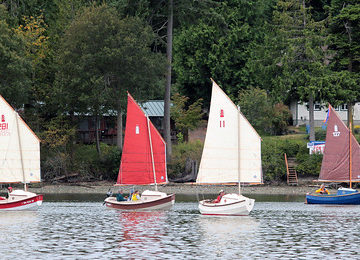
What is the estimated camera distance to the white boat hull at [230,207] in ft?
186

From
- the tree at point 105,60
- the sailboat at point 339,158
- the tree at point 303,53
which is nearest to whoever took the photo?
the sailboat at point 339,158

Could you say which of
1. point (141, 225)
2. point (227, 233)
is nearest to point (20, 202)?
point (141, 225)

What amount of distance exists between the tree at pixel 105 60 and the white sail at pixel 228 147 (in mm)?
29161

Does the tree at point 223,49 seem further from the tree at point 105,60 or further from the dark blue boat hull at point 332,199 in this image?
the dark blue boat hull at point 332,199

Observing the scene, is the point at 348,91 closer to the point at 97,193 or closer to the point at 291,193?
the point at 291,193

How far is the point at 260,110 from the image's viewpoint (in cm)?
9938

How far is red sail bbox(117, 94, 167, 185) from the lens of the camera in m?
62.8

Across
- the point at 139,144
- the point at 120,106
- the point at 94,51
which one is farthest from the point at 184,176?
the point at 139,144

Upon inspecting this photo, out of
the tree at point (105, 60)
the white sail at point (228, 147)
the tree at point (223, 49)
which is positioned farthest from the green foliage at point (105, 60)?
the white sail at point (228, 147)

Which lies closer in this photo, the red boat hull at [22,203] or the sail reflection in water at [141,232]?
the sail reflection in water at [141,232]

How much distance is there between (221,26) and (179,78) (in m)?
20.6

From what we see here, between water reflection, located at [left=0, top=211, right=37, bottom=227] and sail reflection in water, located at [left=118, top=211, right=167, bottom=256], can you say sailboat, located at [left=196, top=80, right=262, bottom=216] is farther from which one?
water reflection, located at [left=0, top=211, right=37, bottom=227]

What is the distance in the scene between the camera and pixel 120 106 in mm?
88062

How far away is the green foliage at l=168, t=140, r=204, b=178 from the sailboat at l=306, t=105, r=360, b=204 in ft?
79.6
